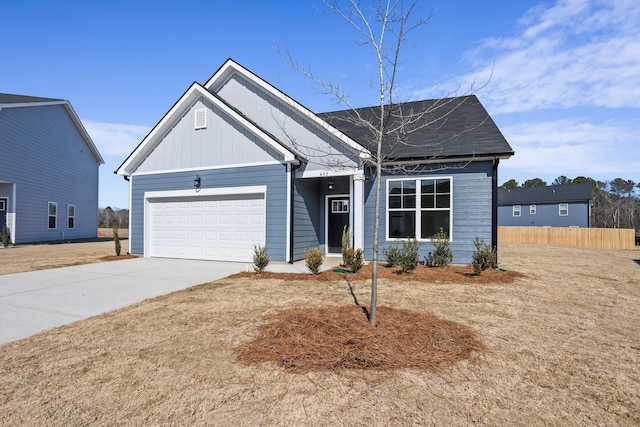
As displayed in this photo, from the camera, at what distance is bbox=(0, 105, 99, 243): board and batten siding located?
17406mm

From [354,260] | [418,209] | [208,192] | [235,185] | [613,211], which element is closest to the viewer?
[354,260]

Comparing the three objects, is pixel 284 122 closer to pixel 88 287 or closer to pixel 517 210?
pixel 88 287

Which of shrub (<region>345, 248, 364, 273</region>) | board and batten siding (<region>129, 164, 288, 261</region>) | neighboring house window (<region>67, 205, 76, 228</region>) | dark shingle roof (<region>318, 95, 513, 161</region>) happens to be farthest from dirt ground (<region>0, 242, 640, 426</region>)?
neighboring house window (<region>67, 205, 76, 228</region>)

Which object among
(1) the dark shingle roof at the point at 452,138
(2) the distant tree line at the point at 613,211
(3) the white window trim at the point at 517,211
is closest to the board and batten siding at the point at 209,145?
(1) the dark shingle roof at the point at 452,138

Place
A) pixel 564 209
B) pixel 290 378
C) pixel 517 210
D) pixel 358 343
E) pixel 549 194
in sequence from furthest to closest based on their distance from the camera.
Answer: pixel 517 210 → pixel 549 194 → pixel 564 209 → pixel 358 343 → pixel 290 378

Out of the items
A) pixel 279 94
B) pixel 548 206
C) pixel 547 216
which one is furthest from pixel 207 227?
pixel 548 206

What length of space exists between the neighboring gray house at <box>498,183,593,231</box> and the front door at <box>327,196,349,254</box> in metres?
31.2

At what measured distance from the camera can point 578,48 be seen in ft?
28.2

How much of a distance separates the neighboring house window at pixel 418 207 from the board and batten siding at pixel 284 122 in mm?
1772

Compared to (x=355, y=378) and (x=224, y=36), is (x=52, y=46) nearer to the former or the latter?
(x=224, y=36)

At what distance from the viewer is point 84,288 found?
6.66 meters

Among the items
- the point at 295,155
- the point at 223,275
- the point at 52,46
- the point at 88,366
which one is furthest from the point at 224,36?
the point at 88,366

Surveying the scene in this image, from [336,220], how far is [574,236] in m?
21.3

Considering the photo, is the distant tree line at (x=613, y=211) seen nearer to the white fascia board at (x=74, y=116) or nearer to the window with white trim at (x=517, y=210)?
the window with white trim at (x=517, y=210)
